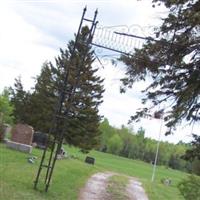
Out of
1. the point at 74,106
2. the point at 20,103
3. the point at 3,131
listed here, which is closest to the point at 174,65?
the point at 3,131

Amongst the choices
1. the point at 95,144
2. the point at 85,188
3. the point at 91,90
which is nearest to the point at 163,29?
the point at 85,188

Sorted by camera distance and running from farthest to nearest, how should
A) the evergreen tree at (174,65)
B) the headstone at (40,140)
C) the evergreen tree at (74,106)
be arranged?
the evergreen tree at (74,106)
the headstone at (40,140)
the evergreen tree at (174,65)

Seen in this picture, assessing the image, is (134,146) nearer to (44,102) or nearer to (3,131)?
(44,102)

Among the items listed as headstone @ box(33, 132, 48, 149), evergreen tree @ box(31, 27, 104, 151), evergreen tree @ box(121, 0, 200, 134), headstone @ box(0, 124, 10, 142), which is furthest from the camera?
evergreen tree @ box(31, 27, 104, 151)

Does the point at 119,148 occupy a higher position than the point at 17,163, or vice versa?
the point at 119,148

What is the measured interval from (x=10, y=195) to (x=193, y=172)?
5.60 metres

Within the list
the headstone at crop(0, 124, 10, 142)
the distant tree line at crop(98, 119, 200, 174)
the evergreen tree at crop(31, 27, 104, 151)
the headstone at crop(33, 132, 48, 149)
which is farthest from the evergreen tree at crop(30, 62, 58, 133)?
the distant tree line at crop(98, 119, 200, 174)

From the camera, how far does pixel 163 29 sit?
42.8 feet

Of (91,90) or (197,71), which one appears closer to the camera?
(197,71)

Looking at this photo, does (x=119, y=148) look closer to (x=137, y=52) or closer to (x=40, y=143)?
(x=40, y=143)

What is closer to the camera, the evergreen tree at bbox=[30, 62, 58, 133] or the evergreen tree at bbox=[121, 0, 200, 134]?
the evergreen tree at bbox=[121, 0, 200, 134]

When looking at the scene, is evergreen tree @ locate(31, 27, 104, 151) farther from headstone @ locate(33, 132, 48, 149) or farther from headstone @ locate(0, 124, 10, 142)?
headstone @ locate(0, 124, 10, 142)

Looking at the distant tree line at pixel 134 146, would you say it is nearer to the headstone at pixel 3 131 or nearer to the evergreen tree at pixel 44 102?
the evergreen tree at pixel 44 102

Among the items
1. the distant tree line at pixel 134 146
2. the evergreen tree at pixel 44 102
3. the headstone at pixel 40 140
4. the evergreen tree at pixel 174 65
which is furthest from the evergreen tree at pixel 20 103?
the distant tree line at pixel 134 146
